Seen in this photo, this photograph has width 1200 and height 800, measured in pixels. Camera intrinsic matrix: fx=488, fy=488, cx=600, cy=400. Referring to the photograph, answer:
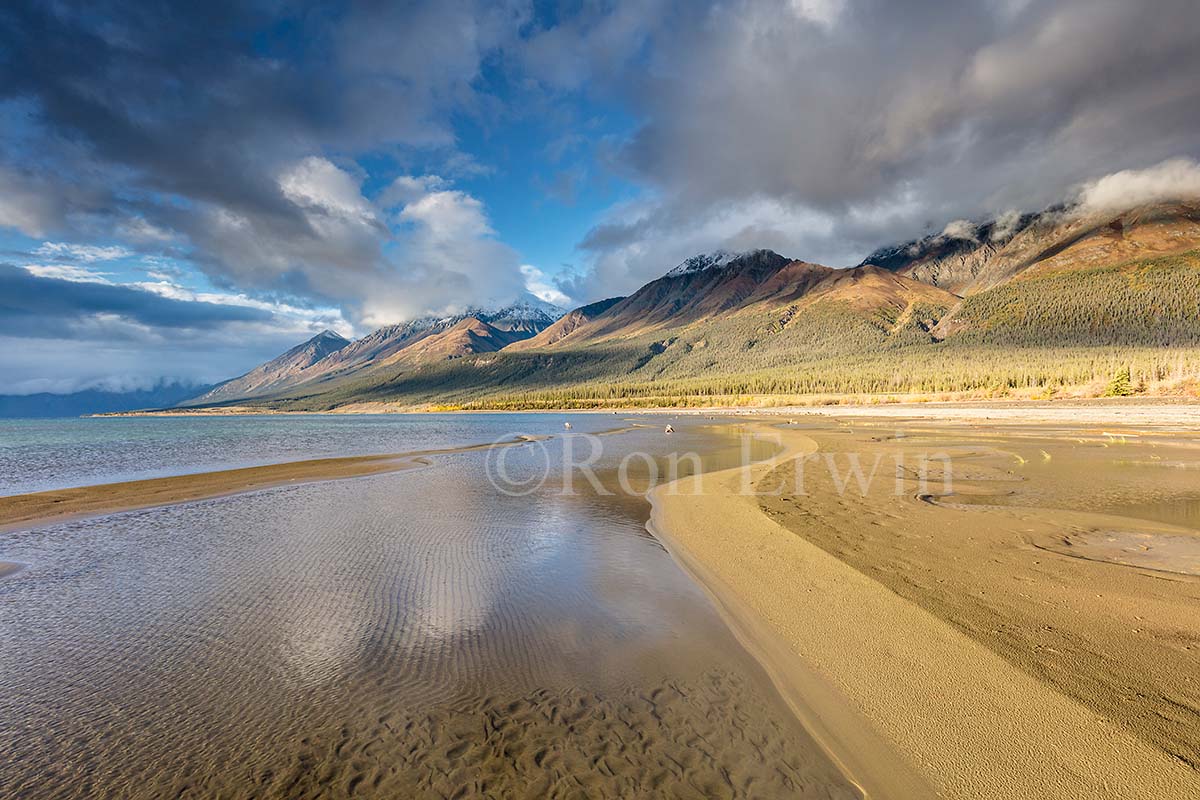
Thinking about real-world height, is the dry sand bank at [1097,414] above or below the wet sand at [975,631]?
below

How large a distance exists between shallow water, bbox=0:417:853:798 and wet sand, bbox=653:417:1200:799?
0.81 metres

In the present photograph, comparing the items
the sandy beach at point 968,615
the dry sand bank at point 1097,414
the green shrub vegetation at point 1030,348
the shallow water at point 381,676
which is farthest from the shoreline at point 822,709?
the green shrub vegetation at point 1030,348

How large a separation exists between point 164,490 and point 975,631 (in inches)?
1077

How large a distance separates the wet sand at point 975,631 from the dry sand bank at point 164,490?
1843 cm

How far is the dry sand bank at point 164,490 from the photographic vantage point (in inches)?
657

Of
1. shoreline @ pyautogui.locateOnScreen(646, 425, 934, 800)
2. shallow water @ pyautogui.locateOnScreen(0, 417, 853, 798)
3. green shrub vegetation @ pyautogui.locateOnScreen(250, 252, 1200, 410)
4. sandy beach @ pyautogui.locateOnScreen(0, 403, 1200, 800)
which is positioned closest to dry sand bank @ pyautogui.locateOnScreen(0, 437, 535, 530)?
sandy beach @ pyautogui.locateOnScreen(0, 403, 1200, 800)

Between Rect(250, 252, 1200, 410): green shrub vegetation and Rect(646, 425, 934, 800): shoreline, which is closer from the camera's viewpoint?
Rect(646, 425, 934, 800): shoreline

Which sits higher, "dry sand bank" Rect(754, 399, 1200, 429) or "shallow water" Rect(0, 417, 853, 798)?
"shallow water" Rect(0, 417, 853, 798)

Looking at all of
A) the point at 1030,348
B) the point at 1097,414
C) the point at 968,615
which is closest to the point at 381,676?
the point at 968,615

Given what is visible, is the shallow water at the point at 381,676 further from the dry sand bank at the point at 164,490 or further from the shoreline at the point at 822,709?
the dry sand bank at the point at 164,490

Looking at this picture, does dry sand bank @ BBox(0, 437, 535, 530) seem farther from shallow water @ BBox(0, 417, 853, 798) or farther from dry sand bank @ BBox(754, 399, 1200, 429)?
dry sand bank @ BBox(754, 399, 1200, 429)

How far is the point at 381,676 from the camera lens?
6.24 metres

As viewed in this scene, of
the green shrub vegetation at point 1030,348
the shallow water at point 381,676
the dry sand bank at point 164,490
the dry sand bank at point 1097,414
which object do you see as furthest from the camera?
the green shrub vegetation at point 1030,348

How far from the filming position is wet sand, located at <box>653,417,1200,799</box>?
421 cm
